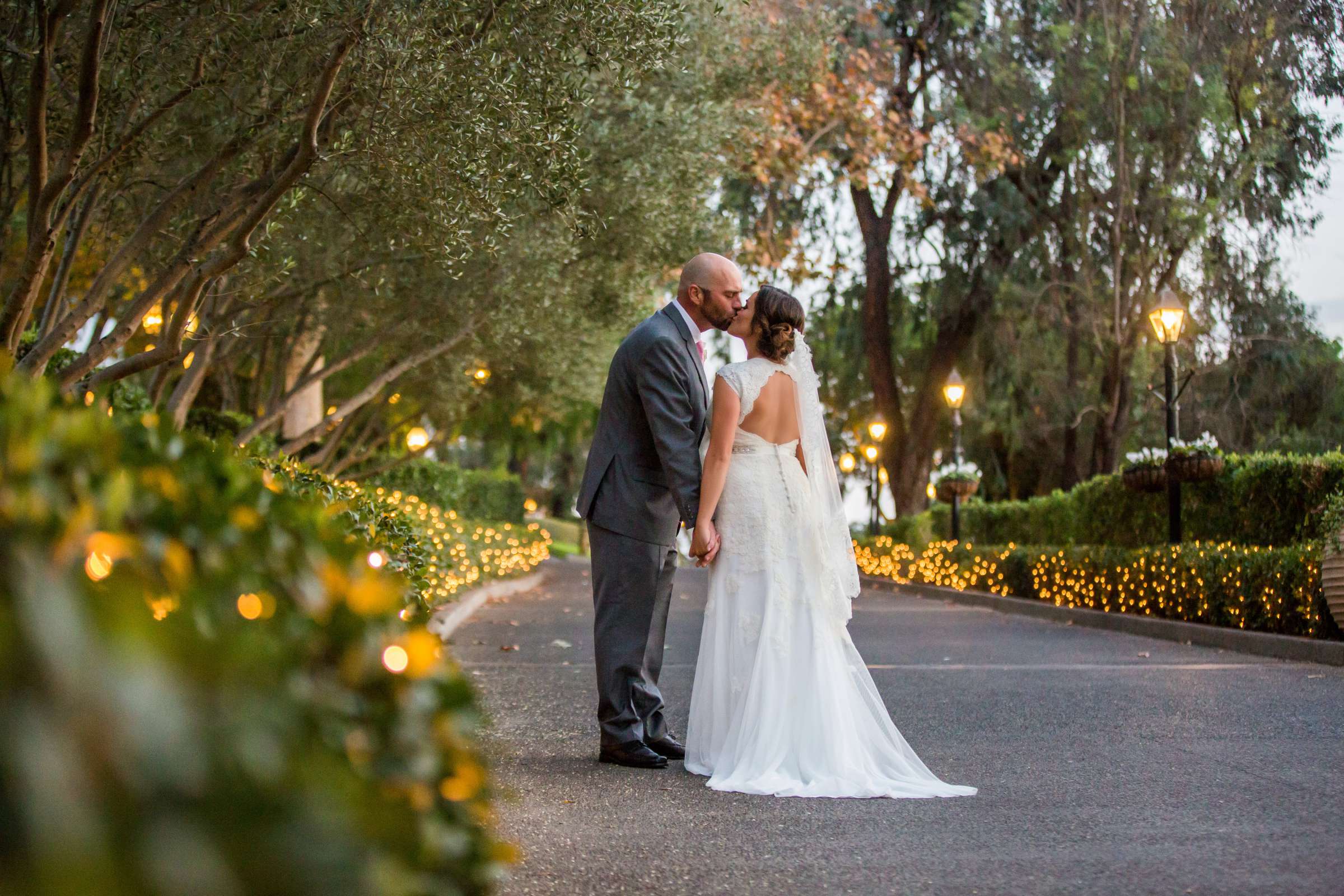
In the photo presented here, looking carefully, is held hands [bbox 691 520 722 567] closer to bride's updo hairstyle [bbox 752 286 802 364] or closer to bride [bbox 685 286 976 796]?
bride [bbox 685 286 976 796]

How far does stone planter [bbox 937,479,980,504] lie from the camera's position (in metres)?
24.0

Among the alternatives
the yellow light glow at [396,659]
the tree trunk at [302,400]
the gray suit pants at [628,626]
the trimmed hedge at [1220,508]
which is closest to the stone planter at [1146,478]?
the trimmed hedge at [1220,508]

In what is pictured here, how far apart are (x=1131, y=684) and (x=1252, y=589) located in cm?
370

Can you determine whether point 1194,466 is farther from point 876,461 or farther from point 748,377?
point 876,461

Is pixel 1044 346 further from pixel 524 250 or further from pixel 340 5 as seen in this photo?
pixel 340 5

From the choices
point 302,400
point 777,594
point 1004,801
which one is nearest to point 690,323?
point 777,594

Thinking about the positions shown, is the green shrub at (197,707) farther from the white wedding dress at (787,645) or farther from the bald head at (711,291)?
the bald head at (711,291)

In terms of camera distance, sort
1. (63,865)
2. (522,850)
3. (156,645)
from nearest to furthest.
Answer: (63,865) < (156,645) < (522,850)

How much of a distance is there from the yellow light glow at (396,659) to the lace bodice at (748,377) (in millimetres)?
4508

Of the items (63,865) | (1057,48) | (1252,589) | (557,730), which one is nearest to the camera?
(63,865)

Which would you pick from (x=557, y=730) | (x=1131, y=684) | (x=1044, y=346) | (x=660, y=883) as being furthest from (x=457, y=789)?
(x=1044, y=346)

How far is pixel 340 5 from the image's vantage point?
7652 mm

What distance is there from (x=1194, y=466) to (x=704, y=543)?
993cm

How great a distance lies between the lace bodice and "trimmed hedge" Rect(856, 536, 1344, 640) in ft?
22.0
